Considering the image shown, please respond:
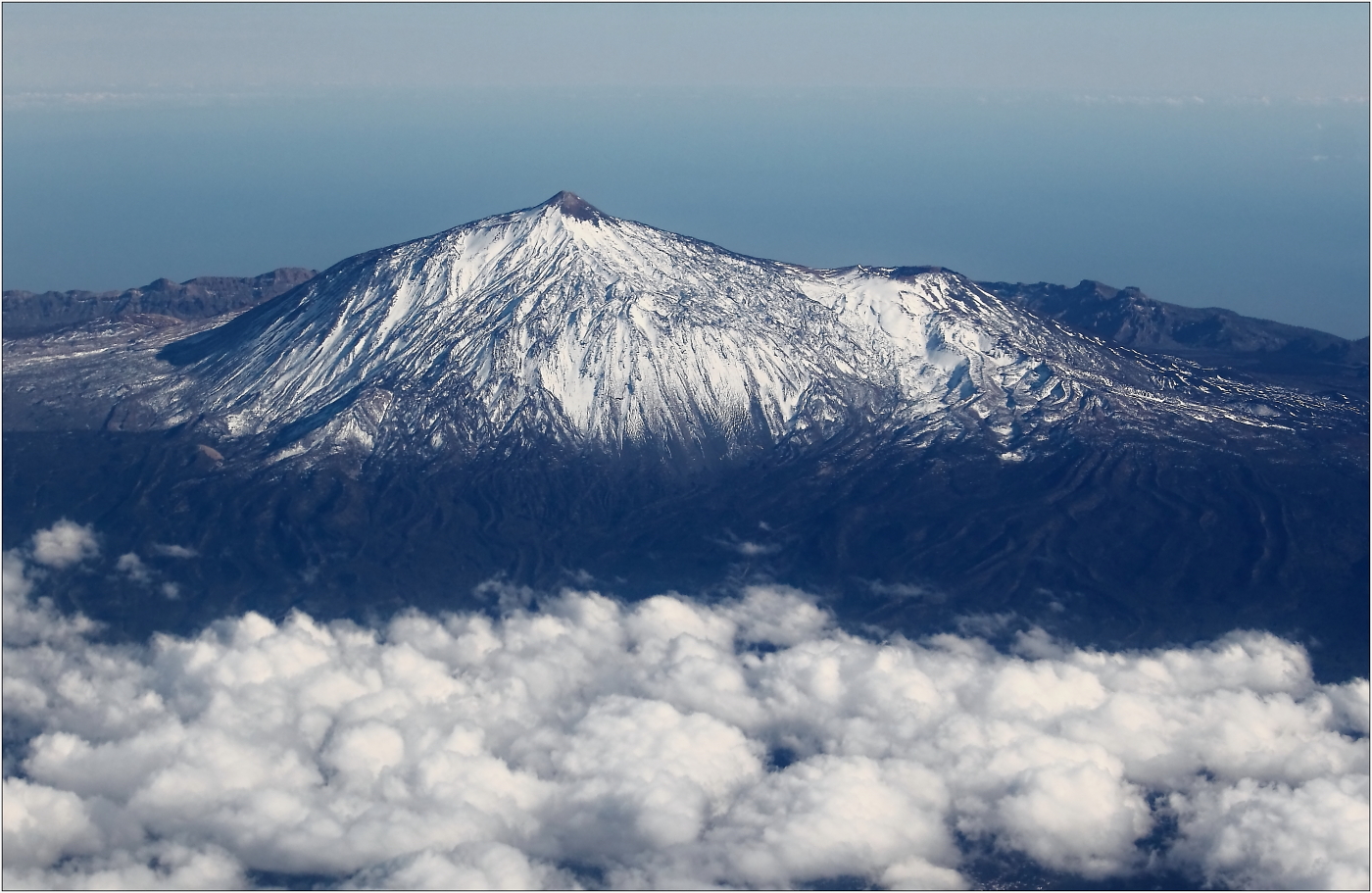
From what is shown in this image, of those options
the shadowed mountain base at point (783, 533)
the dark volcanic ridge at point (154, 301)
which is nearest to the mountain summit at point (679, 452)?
the shadowed mountain base at point (783, 533)

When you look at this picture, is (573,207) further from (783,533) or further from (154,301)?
(154,301)

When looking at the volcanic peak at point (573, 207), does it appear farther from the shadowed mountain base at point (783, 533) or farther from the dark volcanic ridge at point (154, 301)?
the dark volcanic ridge at point (154, 301)

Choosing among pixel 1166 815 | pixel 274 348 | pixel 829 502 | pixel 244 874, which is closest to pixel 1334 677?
pixel 1166 815

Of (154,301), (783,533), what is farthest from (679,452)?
(154,301)

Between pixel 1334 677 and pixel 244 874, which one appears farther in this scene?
pixel 1334 677

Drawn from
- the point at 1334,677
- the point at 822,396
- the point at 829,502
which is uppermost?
the point at 822,396

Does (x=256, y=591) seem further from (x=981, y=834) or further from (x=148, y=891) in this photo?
(x=981, y=834)

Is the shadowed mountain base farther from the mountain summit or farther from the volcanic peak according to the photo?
the volcanic peak

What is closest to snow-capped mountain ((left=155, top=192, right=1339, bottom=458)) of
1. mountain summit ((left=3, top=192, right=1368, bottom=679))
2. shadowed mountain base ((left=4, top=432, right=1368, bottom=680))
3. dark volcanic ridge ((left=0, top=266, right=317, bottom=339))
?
mountain summit ((left=3, top=192, right=1368, bottom=679))
